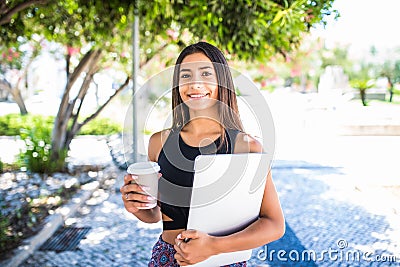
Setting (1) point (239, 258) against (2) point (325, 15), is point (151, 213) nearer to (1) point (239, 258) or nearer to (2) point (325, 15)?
(1) point (239, 258)

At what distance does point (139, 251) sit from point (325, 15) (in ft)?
8.62

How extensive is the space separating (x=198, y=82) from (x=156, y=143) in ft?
0.87

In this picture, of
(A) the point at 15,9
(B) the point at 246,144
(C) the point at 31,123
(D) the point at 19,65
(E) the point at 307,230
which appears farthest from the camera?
(D) the point at 19,65

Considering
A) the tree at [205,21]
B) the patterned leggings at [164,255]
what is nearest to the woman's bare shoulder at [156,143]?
the patterned leggings at [164,255]

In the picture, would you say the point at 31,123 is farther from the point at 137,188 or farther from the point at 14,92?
the point at 137,188

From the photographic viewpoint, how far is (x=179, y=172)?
1181 millimetres

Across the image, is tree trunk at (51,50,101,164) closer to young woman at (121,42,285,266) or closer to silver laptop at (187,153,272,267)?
young woman at (121,42,285,266)

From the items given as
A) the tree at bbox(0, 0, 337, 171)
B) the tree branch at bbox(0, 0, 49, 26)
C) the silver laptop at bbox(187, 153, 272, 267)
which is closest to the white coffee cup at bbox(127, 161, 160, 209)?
the silver laptop at bbox(187, 153, 272, 267)

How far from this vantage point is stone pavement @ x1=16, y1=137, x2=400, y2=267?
362 cm

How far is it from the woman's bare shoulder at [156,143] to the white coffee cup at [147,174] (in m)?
0.19

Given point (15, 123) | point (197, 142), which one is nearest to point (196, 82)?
point (197, 142)

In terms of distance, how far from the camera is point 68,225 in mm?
4414

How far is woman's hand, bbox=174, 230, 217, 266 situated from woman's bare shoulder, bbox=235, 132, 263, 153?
0.25 meters

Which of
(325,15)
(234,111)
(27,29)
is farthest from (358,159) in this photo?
(234,111)
